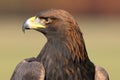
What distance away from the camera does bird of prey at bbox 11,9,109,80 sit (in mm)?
10148

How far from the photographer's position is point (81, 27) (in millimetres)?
31438

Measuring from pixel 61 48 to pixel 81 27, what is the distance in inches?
835

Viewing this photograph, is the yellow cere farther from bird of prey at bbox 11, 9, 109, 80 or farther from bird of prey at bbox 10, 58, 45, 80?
bird of prey at bbox 10, 58, 45, 80

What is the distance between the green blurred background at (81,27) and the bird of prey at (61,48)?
36.6 ft

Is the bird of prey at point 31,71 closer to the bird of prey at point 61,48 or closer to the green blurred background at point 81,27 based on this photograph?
the bird of prey at point 61,48

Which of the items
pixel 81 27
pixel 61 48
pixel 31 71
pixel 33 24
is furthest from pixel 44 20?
pixel 81 27

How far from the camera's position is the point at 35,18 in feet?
34.1

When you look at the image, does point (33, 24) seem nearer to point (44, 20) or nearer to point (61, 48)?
point (44, 20)

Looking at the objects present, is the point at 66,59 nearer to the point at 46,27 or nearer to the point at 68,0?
the point at 46,27

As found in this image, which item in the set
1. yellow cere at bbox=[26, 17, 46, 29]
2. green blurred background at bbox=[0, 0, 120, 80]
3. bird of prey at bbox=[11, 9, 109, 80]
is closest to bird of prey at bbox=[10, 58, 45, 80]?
bird of prey at bbox=[11, 9, 109, 80]

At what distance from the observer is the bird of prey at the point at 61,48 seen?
1015cm


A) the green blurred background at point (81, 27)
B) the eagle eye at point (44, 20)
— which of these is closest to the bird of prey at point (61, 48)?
the eagle eye at point (44, 20)

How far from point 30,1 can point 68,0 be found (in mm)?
1797

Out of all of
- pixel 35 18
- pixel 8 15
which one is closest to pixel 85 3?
pixel 8 15
